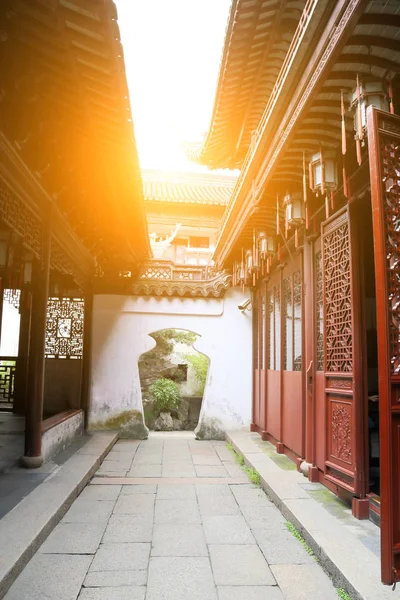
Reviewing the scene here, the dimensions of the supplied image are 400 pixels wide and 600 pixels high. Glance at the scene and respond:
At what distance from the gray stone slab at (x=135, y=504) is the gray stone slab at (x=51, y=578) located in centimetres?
100

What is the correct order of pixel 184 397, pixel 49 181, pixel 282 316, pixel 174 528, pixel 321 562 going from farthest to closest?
pixel 184 397 → pixel 282 316 → pixel 49 181 → pixel 174 528 → pixel 321 562

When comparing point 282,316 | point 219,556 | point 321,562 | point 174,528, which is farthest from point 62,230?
point 321,562

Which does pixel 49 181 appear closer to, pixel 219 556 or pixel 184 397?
pixel 219 556

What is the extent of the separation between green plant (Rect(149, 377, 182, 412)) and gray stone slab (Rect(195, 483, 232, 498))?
5.59 m

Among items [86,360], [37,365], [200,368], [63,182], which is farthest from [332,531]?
[200,368]

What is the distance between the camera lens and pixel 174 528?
357cm

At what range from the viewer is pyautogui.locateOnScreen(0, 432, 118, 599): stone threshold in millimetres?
2646

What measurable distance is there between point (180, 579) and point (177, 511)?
1326mm

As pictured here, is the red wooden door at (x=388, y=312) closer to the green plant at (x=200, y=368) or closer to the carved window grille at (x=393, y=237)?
the carved window grille at (x=393, y=237)

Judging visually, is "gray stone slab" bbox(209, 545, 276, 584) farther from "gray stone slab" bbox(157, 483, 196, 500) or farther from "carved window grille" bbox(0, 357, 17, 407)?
"carved window grille" bbox(0, 357, 17, 407)

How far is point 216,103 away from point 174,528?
4246 mm

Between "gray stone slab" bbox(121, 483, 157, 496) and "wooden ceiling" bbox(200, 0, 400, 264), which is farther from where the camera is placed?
"gray stone slab" bbox(121, 483, 157, 496)

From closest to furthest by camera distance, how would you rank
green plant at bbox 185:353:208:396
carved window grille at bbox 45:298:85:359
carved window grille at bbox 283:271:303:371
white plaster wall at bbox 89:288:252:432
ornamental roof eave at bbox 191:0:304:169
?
ornamental roof eave at bbox 191:0:304:169
carved window grille at bbox 283:271:303:371
carved window grille at bbox 45:298:85:359
white plaster wall at bbox 89:288:252:432
green plant at bbox 185:353:208:396

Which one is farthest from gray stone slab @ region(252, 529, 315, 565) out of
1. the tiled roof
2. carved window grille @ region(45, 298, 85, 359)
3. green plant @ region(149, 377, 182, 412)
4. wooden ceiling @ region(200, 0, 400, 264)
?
the tiled roof
